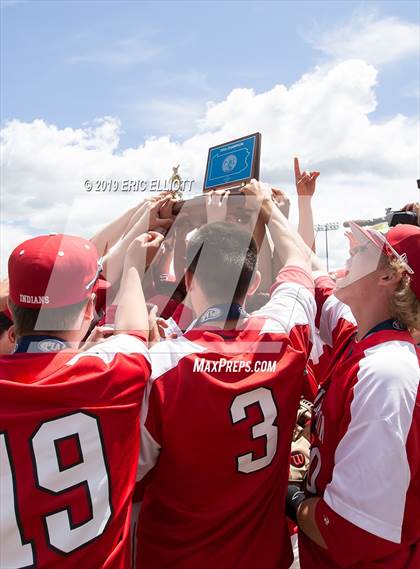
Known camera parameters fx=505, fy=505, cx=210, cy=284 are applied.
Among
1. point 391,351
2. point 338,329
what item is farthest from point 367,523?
point 338,329

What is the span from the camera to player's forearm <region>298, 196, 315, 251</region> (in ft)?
10.1

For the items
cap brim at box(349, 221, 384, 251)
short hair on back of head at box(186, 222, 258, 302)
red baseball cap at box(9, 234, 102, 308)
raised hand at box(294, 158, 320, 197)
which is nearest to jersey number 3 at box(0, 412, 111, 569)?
red baseball cap at box(9, 234, 102, 308)

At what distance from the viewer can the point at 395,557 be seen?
185 centimetres

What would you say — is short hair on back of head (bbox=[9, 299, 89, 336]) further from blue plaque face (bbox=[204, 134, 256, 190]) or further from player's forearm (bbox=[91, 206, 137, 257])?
blue plaque face (bbox=[204, 134, 256, 190])

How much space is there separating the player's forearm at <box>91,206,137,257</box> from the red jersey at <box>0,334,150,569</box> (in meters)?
1.08

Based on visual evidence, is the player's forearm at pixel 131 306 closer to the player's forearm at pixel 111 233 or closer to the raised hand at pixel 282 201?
the player's forearm at pixel 111 233

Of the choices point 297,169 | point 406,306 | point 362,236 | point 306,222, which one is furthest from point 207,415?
point 297,169

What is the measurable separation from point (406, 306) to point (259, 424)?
30.8 inches

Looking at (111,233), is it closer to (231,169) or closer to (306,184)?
(231,169)

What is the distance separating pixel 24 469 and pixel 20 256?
2.66 feet

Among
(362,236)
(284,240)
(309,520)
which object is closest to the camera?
(309,520)

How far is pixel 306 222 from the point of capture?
122 inches

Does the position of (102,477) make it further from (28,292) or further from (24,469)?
(28,292)

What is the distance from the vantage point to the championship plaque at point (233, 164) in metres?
2.95
